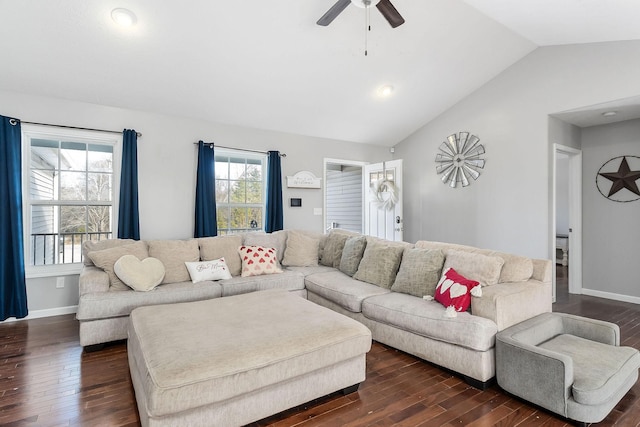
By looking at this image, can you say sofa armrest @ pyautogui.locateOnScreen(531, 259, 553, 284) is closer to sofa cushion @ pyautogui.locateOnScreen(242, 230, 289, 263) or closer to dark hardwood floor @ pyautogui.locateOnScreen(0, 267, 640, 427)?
dark hardwood floor @ pyautogui.locateOnScreen(0, 267, 640, 427)

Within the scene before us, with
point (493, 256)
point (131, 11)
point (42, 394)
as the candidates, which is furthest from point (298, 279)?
point (131, 11)

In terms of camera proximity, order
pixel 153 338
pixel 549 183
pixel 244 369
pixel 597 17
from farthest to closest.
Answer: pixel 549 183
pixel 597 17
pixel 153 338
pixel 244 369

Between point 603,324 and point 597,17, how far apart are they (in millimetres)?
2784

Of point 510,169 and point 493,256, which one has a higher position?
point 510,169

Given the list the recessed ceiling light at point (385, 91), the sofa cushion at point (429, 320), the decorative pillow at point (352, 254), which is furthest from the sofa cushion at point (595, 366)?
the recessed ceiling light at point (385, 91)

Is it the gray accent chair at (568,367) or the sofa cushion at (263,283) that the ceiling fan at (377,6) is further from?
the sofa cushion at (263,283)

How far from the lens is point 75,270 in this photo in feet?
12.8

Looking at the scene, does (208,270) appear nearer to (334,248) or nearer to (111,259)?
(111,259)

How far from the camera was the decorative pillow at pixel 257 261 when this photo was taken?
3855 mm

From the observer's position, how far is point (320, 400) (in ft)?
7.07

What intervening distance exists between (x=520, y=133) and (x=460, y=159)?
3.04ft

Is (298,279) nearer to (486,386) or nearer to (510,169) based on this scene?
(486,386)

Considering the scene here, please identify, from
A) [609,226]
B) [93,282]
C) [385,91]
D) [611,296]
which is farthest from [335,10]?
[611,296]

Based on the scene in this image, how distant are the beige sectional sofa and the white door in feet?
5.28
